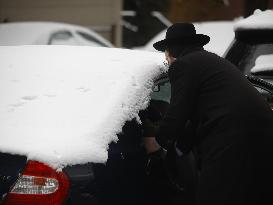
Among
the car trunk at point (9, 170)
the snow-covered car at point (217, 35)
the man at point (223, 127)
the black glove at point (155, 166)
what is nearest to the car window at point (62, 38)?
the snow-covered car at point (217, 35)

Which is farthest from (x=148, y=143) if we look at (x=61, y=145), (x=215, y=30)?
(x=215, y=30)

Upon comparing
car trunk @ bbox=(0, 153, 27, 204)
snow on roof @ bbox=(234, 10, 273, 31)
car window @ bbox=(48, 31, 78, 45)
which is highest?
snow on roof @ bbox=(234, 10, 273, 31)

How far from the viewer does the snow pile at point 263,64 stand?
437 cm

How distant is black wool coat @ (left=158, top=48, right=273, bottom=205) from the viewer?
2.83m

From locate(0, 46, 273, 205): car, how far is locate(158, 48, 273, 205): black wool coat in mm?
293

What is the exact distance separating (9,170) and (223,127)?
1.17 metres

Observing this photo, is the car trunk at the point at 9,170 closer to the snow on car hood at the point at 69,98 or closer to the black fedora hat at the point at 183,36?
the snow on car hood at the point at 69,98

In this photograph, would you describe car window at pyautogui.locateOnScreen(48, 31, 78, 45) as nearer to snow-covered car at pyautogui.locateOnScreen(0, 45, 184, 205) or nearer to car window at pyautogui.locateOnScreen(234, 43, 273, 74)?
car window at pyautogui.locateOnScreen(234, 43, 273, 74)

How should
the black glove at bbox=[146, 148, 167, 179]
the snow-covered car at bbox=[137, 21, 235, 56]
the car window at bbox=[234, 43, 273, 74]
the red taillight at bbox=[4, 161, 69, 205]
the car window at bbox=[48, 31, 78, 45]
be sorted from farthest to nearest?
the car window at bbox=[48, 31, 78, 45] → the snow-covered car at bbox=[137, 21, 235, 56] → the car window at bbox=[234, 43, 273, 74] → the black glove at bbox=[146, 148, 167, 179] → the red taillight at bbox=[4, 161, 69, 205]

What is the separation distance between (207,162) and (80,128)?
0.74m

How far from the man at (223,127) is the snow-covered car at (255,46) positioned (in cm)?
122

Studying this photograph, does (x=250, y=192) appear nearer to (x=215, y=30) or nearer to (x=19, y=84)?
(x=19, y=84)

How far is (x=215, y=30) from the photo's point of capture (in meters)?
8.52

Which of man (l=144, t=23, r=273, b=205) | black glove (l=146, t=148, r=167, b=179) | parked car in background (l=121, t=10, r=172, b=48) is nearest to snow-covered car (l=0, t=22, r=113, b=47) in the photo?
black glove (l=146, t=148, r=167, b=179)
